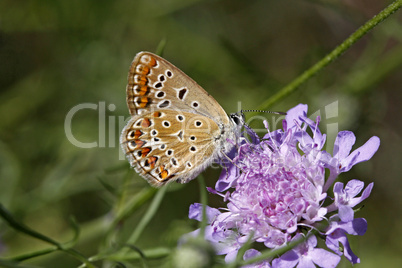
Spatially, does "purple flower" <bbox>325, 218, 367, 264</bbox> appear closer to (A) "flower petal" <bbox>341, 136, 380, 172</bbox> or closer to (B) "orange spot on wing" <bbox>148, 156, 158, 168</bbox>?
(A) "flower petal" <bbox>341, 136, 380, 172</bbox>

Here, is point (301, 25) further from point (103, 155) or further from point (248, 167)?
point (248, 167)

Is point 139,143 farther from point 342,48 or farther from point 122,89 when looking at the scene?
point 122,89

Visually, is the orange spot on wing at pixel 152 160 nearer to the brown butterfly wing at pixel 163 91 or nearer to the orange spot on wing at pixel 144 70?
the brown butterfly wing at pixel 163 91

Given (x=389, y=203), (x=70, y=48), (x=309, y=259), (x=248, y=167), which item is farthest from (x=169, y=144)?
(x=389, y=203)

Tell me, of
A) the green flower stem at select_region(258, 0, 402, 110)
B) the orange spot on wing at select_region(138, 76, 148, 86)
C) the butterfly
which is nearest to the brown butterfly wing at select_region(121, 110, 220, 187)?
the butterfly

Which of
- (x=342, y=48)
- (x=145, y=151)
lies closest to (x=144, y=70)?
(x=145, y=151)

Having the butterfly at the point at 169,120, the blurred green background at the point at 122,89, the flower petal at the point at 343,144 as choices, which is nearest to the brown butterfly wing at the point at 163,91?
the butterfly at the point at 169,120
